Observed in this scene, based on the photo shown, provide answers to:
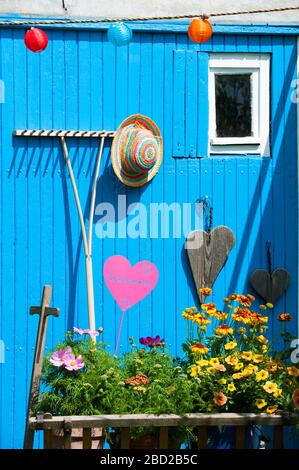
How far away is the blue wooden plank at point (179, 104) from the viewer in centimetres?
663

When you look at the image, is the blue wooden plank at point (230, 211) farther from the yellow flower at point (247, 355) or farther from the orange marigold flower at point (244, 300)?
the yellow flower at point (247, 355)

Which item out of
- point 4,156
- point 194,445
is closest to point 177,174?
point 4,156

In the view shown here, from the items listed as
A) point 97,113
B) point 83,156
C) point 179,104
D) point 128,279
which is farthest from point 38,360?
point 179,104

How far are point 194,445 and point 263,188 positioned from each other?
2.47 metres

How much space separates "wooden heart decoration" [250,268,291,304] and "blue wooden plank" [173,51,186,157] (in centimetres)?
110

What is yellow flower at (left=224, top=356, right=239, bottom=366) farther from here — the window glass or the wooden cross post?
the window glass

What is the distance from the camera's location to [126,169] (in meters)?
6.50

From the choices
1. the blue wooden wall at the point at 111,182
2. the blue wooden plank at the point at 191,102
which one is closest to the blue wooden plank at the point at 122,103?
the blue wooden wall at the point at 111,182

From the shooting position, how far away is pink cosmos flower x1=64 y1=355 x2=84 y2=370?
15.2 feet

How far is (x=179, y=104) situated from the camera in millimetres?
6637

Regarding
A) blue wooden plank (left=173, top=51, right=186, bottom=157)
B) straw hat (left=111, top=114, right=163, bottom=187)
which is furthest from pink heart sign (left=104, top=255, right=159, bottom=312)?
blue wooden plank (left=173, top=51, right=186, bottom=157)

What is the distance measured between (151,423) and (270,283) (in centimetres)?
255
